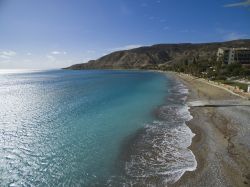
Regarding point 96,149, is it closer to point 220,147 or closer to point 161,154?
point 161,154

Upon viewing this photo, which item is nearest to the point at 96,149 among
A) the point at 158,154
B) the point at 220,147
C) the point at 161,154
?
the point at 158,154

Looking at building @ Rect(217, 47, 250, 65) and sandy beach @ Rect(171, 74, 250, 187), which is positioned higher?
building @ Rect(217, 47, 250, 65)

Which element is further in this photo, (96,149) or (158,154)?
(96,149)

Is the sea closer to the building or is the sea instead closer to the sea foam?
the sea foam

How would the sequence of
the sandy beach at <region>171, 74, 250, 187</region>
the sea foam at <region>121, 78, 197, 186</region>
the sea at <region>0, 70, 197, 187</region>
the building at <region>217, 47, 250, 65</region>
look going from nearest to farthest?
the sandy beach at <region>171, 74, 250, 187</region> → the sea foam at <region>121, 78, 197, 186</region> → the sea at <region>0, 70, 197, 187</region> → the building at <region>217, 47, 250, 65</region>

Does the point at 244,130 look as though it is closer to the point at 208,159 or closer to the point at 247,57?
the point at 208,159

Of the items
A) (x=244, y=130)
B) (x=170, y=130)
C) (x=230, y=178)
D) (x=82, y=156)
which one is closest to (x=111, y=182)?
(x=82, y=156)

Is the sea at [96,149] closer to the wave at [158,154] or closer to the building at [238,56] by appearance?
the wave at [158,154]

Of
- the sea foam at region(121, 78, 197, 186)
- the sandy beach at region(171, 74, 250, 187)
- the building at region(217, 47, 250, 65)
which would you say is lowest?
the sea foam at region(121, 78, 197, 186)

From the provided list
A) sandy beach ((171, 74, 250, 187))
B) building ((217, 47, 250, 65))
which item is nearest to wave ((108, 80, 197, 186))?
sandy beach ((171, 74, 250, 187))

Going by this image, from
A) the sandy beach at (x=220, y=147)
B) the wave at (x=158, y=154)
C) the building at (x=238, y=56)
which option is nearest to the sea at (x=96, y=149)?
the wave at (x=158, y=154)
